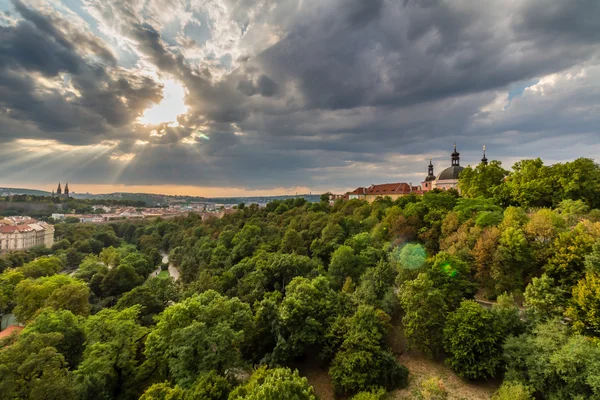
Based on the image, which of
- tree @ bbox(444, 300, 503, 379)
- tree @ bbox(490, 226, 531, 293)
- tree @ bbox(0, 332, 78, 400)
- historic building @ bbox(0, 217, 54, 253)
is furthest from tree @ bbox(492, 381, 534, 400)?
historic building @ bbox(0, 217, 54, 253)

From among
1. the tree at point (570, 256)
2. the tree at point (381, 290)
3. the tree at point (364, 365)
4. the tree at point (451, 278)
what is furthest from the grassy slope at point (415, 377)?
the tree at point (570, 256)

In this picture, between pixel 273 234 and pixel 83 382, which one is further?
pixel 273 234

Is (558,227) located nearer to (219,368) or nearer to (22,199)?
(219,368)

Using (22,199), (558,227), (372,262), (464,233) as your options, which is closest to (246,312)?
(372,262)

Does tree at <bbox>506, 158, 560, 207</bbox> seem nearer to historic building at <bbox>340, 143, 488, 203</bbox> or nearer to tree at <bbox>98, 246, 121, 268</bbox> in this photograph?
historic building at <bbox>340, 143, 488, 203</bbox>

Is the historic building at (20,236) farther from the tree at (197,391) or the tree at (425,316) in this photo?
the tree at (425,316)

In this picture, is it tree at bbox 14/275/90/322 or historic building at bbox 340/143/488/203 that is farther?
historic building at bbox 340/143/488/203
